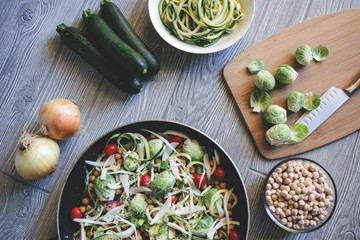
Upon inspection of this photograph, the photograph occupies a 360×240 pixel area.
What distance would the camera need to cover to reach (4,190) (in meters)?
2.54

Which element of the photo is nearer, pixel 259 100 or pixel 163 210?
pixel 163 210

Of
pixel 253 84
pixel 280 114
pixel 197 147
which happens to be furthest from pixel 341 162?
pixel 197 147

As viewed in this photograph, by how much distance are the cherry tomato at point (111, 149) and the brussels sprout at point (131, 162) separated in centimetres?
11

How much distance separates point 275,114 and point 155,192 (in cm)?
109

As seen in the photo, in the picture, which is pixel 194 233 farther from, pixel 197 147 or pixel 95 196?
pixel 95 196

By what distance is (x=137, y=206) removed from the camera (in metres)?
2.25

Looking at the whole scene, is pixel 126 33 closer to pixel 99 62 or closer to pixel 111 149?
pixel 99 62

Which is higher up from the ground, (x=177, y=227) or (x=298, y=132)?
(x=298, y=132)

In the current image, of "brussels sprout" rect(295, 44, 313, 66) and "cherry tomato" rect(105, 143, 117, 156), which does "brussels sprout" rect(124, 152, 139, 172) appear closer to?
"cherry tomato" rect(105, 143, 117, 156)

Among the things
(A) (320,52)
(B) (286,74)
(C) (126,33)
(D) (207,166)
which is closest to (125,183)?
(D) (207,166)

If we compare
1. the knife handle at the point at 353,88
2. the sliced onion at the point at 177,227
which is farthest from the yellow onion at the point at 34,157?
the knife handle at the point at 353,88

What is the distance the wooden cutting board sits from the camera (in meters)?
2.53

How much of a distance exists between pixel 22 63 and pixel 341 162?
278 centimetres

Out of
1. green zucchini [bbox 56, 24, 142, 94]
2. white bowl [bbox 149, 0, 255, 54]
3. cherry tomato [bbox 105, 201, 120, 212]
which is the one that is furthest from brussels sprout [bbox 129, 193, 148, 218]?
white bowl [bbox 149, 0, 255, 54]
